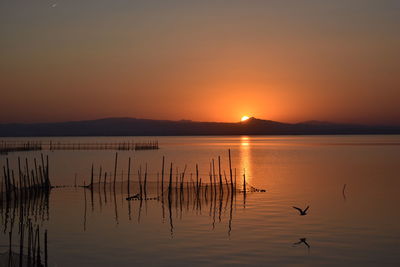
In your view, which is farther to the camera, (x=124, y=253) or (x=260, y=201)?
(x=260, y=201)

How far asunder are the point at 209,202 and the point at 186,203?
123cm

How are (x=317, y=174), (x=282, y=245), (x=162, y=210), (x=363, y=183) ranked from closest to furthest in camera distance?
1. (x=282, y=245)
2. (x=162, y=210)
3. (x=363, y=183)
4. (x=317, y=174)

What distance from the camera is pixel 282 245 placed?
1652cm

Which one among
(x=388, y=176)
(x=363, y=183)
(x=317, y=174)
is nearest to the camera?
(x=363, y=183)

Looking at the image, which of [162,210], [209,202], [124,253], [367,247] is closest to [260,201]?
[209,202]

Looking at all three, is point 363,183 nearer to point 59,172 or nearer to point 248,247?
point 248,247

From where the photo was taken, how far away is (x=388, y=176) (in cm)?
4162

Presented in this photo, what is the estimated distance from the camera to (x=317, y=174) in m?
45.3

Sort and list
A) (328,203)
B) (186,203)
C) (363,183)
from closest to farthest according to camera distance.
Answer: (186,203)
(328,203)
(363,183)

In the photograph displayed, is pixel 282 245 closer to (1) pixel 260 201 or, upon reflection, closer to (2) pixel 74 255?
(2) pixel 74 255

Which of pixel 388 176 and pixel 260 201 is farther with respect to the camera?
pixel 388 176

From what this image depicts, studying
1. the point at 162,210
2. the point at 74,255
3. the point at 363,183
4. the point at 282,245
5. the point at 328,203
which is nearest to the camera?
the point at 74,255

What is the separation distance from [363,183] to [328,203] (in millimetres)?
11440

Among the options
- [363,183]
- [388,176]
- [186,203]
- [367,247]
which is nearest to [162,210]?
[186,203]
